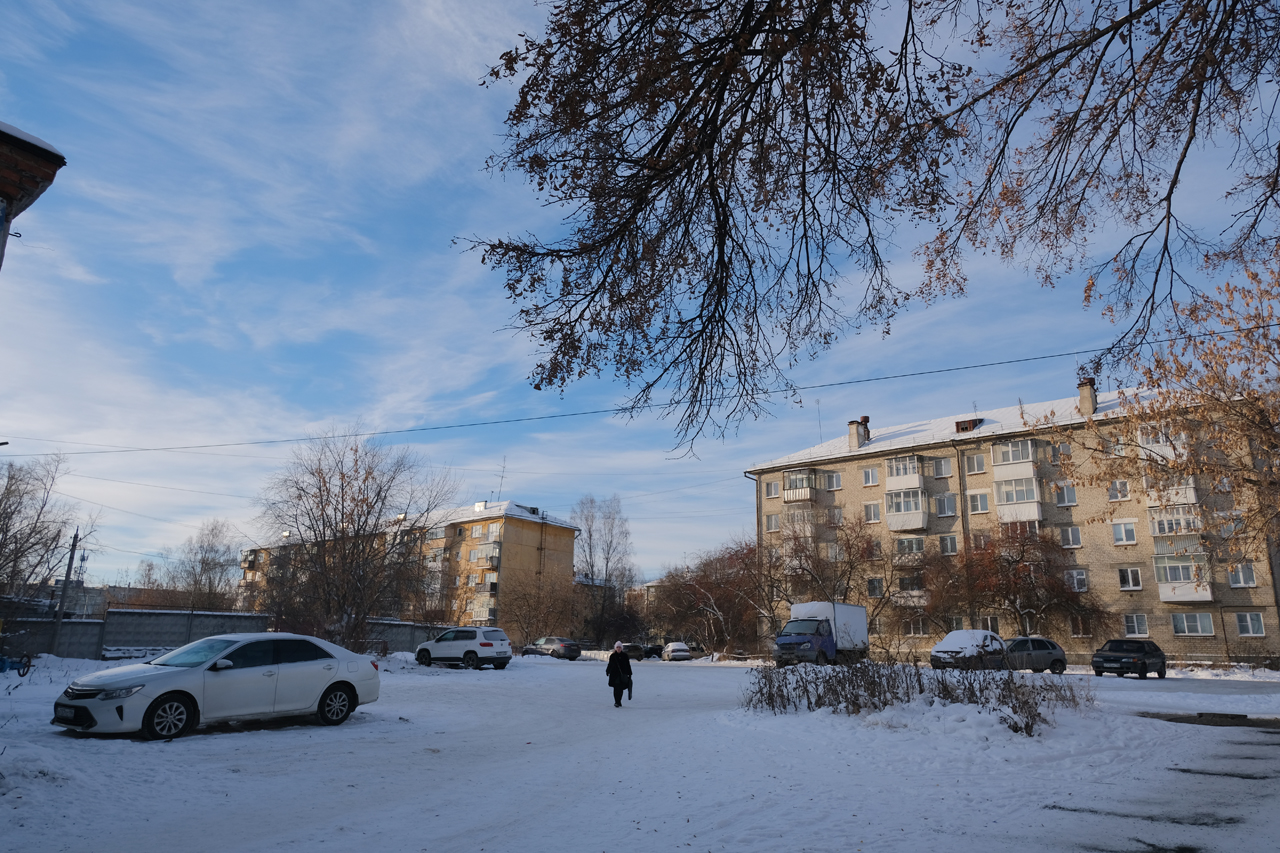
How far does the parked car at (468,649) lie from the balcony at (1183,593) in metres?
35.9

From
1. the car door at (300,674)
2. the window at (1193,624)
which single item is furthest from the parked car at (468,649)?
the window at (1193,624)

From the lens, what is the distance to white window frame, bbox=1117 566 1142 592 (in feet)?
144

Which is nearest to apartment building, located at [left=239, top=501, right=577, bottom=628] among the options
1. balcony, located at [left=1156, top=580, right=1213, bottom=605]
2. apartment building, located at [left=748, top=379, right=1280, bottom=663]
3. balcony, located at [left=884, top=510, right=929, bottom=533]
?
apartment building, located at [left=748, top=379, right=1280, bottom=663]

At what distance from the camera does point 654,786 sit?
25.4ft

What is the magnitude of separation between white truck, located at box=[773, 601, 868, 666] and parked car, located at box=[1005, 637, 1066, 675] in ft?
18.6

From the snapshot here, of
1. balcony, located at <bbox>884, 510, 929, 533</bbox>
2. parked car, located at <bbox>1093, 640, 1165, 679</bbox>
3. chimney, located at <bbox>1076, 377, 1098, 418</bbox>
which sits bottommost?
parked car, located at <bbox>1093, 640, 1165, 679</bbox>

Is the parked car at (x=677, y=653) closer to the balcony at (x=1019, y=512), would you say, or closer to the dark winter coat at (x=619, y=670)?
the balcony at (x=1019, y=512)

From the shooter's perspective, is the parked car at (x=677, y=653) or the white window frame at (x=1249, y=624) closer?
the white window frame at (x=1249, y=624)

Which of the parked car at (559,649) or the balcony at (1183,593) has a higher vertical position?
the balcony at (1183,593)

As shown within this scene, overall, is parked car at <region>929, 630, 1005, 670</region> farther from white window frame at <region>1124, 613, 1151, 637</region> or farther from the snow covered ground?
white window frame at <region>1124, 613, 1151, 637</region>

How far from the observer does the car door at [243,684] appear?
10688 mm

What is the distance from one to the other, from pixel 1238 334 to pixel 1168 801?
53.3ft

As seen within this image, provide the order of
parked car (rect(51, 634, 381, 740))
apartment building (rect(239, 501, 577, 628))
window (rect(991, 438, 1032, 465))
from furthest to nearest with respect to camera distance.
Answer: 1. apartment building (rect(239, 501, 577, 628))
2. window (rect(991, 438, 1032, 465))
3. parked car (rect(51, 634, 381, 740))

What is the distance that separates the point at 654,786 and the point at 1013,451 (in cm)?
4809
